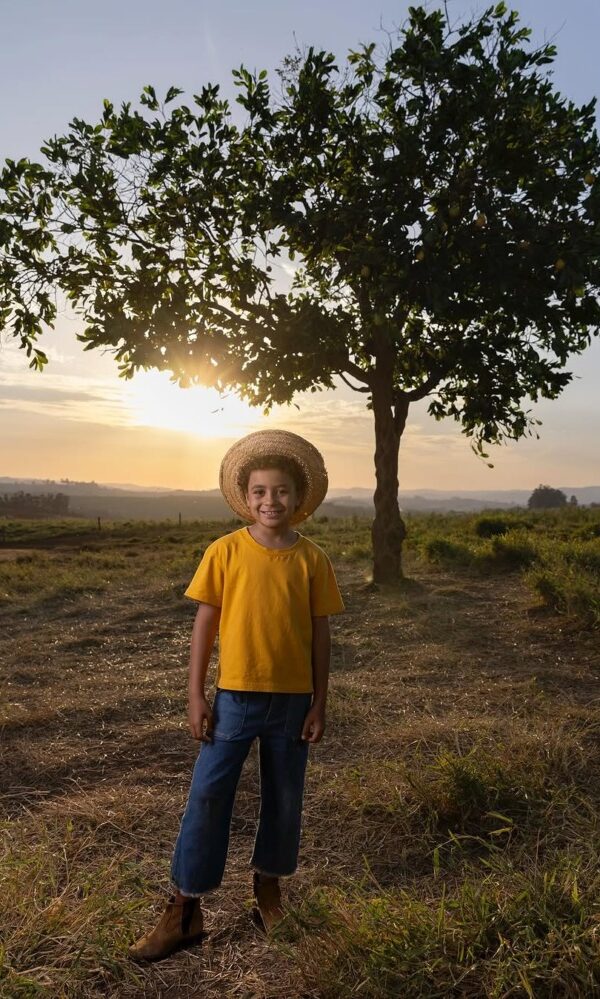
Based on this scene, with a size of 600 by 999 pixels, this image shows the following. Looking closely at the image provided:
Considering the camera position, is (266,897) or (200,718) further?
(266,897)

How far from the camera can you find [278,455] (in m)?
3.79

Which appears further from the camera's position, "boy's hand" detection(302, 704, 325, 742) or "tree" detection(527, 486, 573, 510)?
"tree" detection(527, 486, 573, 510)

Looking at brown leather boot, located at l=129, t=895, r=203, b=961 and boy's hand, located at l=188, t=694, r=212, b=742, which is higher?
boy's hand, located at l=188, t=694, r=212, b=742

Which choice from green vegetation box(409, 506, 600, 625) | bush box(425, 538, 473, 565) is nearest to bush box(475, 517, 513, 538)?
green vegetation box(409, 506, 600, 625)

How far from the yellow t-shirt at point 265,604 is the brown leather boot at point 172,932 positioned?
3.21ft

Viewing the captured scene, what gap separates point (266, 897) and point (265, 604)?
1379mm

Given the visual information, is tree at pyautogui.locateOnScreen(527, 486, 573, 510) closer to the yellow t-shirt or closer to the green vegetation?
the green vegetation

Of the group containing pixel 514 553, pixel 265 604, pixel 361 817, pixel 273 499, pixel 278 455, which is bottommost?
pixel 361 817

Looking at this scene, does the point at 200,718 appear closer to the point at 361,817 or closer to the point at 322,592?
the point at 322,592

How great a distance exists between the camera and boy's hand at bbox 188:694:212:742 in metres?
3.41

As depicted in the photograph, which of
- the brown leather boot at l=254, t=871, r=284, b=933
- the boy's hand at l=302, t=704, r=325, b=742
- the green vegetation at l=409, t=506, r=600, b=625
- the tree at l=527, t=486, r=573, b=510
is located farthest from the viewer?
the tree at l=527, t=486, r=573, b=510

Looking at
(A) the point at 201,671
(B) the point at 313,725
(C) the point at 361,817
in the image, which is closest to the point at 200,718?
(A) the point at 201,671

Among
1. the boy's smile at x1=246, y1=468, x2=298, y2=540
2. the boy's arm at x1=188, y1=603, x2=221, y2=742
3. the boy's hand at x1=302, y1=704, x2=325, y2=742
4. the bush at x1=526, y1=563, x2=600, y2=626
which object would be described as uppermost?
the boy's smile at x1=246, y1=468, x2=298, y2=540

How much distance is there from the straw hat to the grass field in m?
1.77
